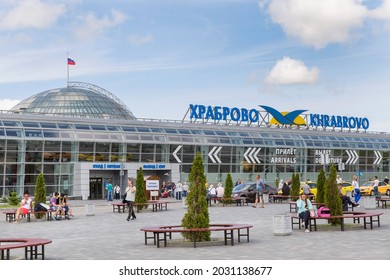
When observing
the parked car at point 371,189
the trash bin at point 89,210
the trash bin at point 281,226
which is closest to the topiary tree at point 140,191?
the trash bin at point 89,210

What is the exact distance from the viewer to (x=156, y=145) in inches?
2589

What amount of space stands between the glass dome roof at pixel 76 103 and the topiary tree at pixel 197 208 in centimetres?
6358

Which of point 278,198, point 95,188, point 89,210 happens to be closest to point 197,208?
point 89,210

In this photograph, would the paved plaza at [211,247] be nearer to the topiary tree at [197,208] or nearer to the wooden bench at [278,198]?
the topiary tree at [197,208]

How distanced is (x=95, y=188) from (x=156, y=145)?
7.77 m

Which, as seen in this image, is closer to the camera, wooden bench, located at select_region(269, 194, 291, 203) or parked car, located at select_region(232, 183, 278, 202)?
wooden bench, located at select_region(269, 194, 291, 203)

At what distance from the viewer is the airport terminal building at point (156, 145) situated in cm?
5788

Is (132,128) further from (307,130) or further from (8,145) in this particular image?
(307,130)

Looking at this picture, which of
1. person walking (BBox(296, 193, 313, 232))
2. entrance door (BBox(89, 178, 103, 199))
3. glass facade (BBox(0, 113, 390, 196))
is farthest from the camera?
entrance door (BBox(89, 178, 103, 199))

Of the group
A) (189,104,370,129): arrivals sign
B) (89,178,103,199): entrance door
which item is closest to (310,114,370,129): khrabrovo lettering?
(189,104,370,129): arrivals sign

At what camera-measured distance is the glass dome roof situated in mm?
86938

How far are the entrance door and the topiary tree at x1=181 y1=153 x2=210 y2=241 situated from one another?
40983 mm

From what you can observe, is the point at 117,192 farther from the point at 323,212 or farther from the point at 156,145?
the point at 323,212

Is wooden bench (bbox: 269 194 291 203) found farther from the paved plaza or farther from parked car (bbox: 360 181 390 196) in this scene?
the paved plaza
